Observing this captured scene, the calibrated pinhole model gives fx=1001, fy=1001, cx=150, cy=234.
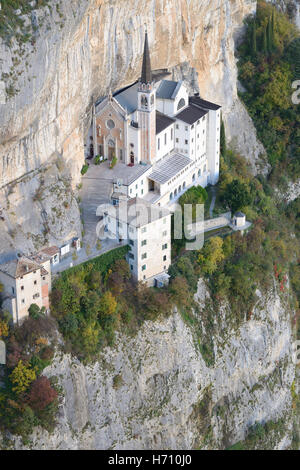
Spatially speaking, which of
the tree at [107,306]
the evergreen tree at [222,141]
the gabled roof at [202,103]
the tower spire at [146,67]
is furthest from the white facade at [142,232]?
the evergreen tree at [222,141]

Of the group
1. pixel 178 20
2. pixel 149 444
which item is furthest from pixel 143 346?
pixel 178 20

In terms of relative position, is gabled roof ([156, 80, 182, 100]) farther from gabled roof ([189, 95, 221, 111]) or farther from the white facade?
the white facade

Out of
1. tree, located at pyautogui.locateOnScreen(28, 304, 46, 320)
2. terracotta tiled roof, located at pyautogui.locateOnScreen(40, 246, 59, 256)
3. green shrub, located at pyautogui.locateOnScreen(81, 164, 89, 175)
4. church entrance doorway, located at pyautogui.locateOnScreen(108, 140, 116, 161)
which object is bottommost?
tree, located at pyautogui.locateOnScreen(28, 304, 46, 320)

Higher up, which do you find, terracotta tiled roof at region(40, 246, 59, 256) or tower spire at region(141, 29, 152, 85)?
tower spire at region(141, 29, 152, 85)

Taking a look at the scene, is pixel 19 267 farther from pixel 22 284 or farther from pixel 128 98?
pixel 128 98

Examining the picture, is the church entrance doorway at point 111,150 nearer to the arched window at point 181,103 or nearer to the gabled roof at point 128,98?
the gabled roof at point 128,98

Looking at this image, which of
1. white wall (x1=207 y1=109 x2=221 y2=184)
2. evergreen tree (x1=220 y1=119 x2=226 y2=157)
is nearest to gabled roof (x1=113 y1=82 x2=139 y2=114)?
white wall (x1=207 y1=109 x2=221 y2=184)

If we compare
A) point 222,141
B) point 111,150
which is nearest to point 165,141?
point 111,150
